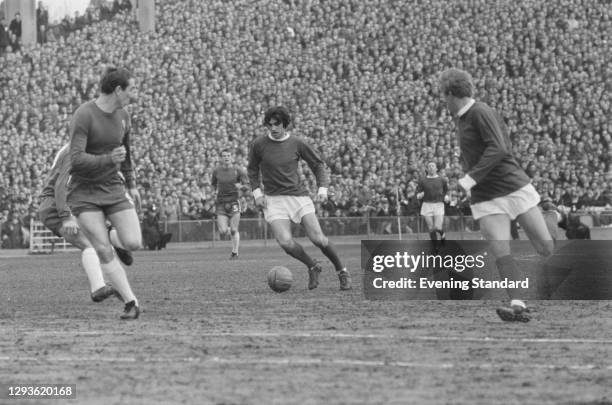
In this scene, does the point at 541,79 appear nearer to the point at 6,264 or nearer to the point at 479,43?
the point at 479,43

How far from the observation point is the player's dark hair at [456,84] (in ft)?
36.4

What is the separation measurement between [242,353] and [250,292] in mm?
7067

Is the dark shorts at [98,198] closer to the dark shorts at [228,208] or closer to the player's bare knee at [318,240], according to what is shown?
the player's bare knee at [318,240]

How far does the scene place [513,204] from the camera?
36.8 feet

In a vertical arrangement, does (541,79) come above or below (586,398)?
above

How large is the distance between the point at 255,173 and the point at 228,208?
40.0ft

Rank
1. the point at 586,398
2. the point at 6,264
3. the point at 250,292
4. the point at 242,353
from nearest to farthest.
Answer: the point at 586,398 < the point at 242,353 < the point at 250,292 < the point at 6,264

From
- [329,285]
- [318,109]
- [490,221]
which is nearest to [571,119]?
[318,109]

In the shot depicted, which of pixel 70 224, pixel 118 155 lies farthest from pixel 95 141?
pixel 70 224

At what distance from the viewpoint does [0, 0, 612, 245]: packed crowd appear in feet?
129

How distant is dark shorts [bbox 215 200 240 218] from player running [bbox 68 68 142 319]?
53.2 ft

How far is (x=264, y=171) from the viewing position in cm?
1611

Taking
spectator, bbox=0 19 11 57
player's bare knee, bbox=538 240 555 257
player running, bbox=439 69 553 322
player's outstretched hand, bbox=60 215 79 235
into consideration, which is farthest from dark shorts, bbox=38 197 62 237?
spectator, bbox=0 19 11 57

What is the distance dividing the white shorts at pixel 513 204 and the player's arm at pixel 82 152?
3.20m
